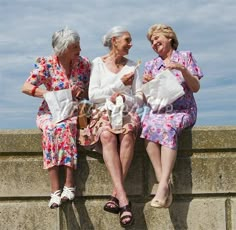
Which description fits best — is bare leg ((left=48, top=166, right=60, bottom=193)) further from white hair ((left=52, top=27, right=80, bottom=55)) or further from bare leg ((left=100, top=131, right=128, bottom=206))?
white hair ((left=52, top=27, right=80, bottom=55))

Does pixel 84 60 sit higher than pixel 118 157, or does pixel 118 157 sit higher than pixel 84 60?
pixel 84 60

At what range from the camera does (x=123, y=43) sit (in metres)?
5.52

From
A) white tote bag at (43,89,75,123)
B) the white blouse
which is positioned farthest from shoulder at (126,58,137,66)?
white tote bag at (43,89,75,123)

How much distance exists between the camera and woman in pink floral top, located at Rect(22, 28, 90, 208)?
536 centimetres

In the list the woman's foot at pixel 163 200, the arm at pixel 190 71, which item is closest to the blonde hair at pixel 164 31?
the arm at pixel 190 71

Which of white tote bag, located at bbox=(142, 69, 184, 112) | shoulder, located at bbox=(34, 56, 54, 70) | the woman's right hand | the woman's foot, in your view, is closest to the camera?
the woman's foot

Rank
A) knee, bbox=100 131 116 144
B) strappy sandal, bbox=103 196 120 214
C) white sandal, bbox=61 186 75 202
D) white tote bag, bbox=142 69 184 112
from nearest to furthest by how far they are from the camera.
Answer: strappy sandal, bbox=103 196 120 214, knee, bbox=100 131 116 144, white sandal, bbox=61 186 75 202, white tote bag, bbox=142 69 184 112

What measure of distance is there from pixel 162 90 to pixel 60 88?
943 mm

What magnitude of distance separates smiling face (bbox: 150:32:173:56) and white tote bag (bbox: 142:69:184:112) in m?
0.25

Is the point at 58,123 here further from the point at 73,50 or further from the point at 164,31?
the point at 164,31

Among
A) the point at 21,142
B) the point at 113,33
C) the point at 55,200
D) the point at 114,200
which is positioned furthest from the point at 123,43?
the point at 55,200

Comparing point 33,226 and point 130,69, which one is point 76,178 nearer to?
point 33,226

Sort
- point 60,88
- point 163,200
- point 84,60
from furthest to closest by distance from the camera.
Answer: point 84,60
point 60,88
point 163,200

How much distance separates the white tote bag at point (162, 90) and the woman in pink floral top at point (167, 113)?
0.07 m
